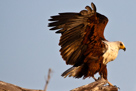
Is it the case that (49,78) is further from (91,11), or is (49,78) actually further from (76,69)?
(91,11)

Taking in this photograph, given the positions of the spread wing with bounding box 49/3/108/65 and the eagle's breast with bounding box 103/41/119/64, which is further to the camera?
the eagle's breast with bounding box 103/41/119/64

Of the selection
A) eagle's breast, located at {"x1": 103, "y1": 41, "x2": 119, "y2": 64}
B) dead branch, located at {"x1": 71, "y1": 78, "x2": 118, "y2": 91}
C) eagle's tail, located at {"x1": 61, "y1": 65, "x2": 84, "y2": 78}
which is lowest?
dead branch, located at {"x1": 71, "y1": 78, "x2": 118, "y2": 91}

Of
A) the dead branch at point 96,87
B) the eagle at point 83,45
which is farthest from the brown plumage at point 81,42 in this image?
the dead branch at point 96,87

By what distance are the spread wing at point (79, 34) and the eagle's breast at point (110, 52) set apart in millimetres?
151

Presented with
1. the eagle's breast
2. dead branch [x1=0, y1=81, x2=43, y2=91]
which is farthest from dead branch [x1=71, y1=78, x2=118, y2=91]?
dead branch [x1=0, y1=81, x2=43, y2=91]

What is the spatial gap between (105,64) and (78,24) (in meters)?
1.25

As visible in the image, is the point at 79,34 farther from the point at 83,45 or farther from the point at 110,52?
the point at 110,52

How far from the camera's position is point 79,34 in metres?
7.41

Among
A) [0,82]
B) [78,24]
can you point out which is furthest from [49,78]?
[78,24]

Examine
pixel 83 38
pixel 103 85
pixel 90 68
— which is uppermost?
pixel 83 38

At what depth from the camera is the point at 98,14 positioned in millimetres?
7637

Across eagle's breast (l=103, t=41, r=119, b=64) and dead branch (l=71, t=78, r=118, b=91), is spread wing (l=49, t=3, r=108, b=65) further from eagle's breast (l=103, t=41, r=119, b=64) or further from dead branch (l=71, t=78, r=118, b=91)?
dead branch (l=71, t=78, r=118, b=91)

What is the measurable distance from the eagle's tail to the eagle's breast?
635 millimetres

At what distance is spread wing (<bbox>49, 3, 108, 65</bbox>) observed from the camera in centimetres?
729
